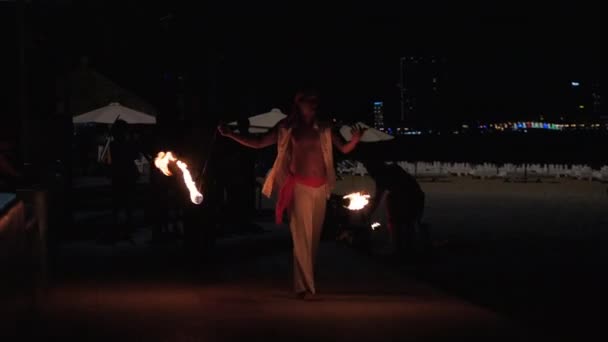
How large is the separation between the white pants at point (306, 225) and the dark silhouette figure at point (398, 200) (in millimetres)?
5083

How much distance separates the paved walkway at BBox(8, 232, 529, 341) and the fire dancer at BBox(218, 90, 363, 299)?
57cm

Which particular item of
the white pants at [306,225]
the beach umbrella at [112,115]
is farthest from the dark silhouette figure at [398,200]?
the beach umbrella at [112,115]

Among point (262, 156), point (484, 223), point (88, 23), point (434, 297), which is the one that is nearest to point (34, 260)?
point (434, 297)

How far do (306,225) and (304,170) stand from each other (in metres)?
0.51

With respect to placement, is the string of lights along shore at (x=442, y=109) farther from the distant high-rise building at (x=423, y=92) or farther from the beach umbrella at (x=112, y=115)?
the beach umbrella at (x=112, y=115)

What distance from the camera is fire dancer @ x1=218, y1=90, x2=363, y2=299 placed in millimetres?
10773

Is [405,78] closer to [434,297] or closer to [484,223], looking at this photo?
[484,223]

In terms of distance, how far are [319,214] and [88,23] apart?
17802 mm

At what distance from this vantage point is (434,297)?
10.8 meters

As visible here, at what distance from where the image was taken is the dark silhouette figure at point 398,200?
16.0 metres

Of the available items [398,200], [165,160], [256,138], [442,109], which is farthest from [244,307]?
[442,109]

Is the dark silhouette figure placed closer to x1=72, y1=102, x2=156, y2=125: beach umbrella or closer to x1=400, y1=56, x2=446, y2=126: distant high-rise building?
x1=72, y1=102, x2=156, y2=125: beach umbrella

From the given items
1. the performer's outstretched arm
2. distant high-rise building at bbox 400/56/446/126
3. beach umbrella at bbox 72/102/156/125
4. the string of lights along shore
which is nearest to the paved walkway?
the performer's outstretched arm

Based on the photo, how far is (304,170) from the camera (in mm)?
10844
